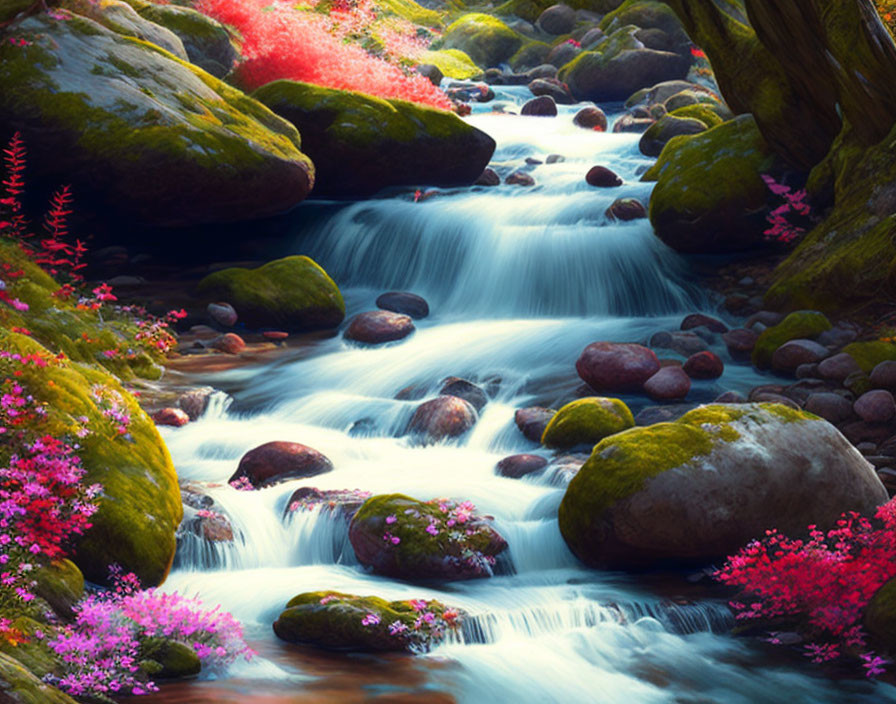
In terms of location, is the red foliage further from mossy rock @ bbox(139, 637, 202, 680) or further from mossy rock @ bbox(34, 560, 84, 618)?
mossy rock @ bbox(139, 637, 202, 680)

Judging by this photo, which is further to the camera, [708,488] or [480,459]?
[480,459]

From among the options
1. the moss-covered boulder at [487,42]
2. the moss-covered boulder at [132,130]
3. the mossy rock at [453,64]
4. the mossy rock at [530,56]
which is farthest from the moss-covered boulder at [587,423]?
the moss-covered boulder at [487,42]

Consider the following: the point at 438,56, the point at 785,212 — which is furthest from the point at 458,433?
the point at 438,56

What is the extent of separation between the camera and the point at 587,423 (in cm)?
741

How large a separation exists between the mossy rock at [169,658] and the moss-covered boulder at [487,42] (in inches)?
1008

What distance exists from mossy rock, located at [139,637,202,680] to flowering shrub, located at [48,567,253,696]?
22mm

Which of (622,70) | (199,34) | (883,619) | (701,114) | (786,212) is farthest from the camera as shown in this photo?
(622,70)

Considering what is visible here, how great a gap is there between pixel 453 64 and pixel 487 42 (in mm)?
2287

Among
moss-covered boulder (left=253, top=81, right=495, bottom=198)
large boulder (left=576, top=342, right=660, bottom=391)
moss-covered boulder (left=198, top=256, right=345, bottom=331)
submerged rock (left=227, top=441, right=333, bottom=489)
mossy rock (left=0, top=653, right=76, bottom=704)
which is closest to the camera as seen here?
mossy rock (left=0, top=653, right=76, bottom=704)

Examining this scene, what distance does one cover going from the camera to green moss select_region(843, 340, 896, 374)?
26.8 ft

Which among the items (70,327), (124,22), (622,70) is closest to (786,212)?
(70,327)

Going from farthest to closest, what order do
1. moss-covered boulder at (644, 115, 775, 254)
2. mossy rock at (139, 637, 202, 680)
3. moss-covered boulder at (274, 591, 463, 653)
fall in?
moss-covered boulder at (644, 115, 775, 254), moss-covered boulder at (274, 591, 463, 653), mossy rock at (139, 637, 202, 680)

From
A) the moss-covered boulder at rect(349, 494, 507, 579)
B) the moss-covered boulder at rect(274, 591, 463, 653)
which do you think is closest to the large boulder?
the moss-covered boulder at rect(349, 494, 507, 579)

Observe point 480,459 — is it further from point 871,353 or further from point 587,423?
point 871,353
